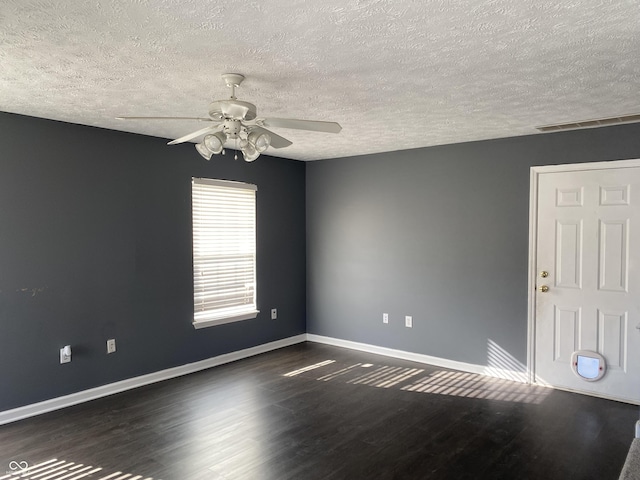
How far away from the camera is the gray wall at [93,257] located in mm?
3586

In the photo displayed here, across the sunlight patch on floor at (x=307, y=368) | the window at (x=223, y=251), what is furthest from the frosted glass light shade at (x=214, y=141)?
the sunlight patch on floor at (x=307, y=368)

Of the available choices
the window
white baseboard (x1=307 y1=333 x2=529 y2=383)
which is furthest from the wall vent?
the window

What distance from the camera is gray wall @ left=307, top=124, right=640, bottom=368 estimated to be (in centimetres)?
445

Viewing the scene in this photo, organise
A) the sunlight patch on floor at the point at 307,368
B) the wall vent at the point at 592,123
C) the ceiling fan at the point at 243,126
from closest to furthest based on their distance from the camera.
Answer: the ceiling fan at the point at 243,126
the wall vent at the point at 592,123
the sunlight patch on floor at the point at 307,368

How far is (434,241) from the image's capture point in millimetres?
5031

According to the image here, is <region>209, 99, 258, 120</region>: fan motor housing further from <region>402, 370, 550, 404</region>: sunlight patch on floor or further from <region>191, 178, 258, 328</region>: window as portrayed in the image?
<region>402, 370, 550, 404</region>: sunlight patch on floor

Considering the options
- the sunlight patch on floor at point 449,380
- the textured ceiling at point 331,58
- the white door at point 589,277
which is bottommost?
the sunlight patch on floor at point 449,380

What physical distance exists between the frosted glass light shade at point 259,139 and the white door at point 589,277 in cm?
289

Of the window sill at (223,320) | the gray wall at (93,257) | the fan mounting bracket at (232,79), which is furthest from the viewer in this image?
the window sill at (223,320)

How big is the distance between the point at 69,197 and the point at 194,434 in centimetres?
221

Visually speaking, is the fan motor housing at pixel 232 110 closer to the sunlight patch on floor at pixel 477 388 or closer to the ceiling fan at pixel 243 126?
the ceiling fan at pixel 243 126

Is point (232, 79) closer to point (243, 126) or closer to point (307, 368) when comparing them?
point (243, 126)

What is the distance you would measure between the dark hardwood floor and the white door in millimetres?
277

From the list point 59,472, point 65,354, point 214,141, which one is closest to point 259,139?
point 214,141
